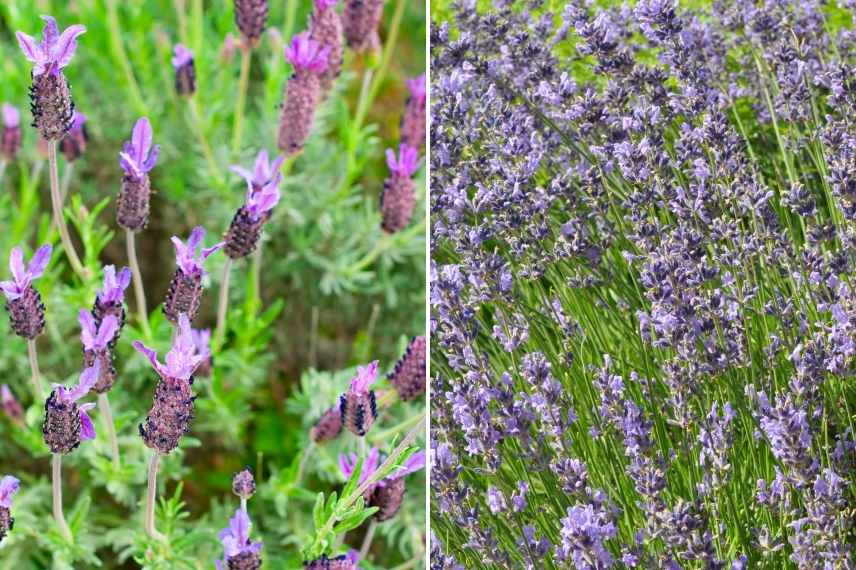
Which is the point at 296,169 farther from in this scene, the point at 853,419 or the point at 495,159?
the point at 853,419

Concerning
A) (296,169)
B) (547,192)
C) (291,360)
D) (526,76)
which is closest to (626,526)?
(547,192)

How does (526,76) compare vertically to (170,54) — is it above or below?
below

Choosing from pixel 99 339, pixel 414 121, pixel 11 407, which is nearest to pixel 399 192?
pixel 414 121

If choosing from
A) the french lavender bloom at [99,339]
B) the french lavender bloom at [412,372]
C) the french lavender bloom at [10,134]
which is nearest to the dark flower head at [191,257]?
the french lavender bloom at [99,339]

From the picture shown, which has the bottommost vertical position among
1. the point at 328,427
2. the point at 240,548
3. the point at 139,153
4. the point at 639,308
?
the point at 240,548

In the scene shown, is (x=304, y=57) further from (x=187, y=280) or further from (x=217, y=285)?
(x=217, y=285)

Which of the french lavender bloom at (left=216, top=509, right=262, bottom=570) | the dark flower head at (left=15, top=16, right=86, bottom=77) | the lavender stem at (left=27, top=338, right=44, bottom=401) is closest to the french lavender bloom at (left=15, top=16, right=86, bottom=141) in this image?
the dark flower head at (left=15, top=16, right=86, bottom=77)

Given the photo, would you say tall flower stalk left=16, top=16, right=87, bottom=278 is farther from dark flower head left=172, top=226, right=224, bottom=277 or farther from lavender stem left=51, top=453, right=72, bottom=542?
lavender stem left=51, top=453, right=72, bottom=542
